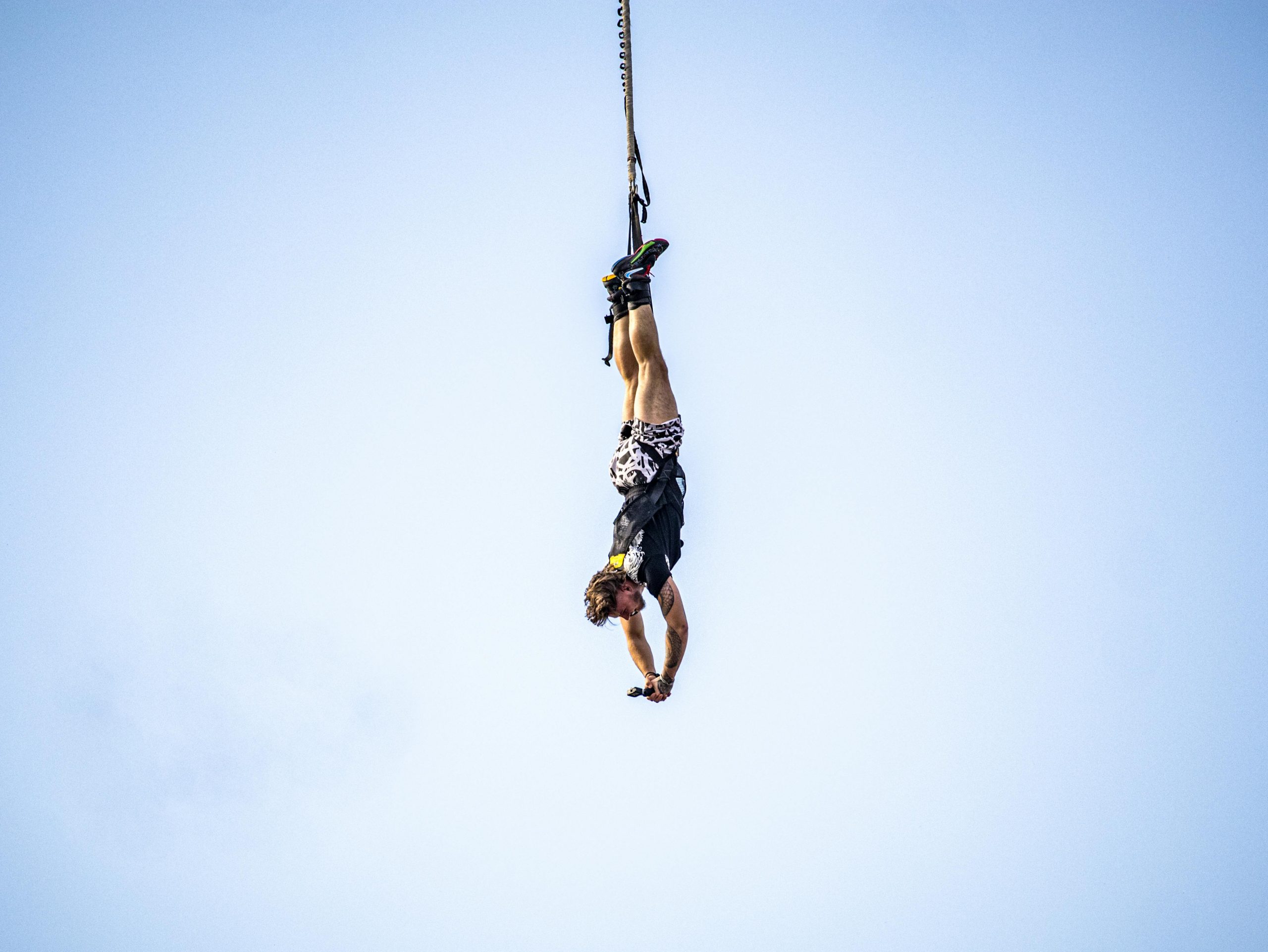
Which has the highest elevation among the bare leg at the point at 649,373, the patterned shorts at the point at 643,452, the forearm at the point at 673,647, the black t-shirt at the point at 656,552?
the bare leg at the point at 649,373

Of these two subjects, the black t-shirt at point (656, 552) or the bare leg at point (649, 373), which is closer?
the black t-shirt at point (656, 552)

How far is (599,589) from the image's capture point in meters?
11.7

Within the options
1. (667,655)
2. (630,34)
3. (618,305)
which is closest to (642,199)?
(618,305)

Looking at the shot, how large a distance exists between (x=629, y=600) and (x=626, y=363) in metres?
2.52

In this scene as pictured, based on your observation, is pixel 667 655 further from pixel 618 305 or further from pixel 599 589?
pixel 618 305

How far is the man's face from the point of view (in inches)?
460

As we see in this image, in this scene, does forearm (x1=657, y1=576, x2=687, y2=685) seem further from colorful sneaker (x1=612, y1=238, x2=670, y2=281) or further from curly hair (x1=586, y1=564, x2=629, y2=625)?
colorful sneaker (x1=612, y1=238, x2=670, y2=281)

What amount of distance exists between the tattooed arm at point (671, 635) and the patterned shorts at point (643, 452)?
1.12m

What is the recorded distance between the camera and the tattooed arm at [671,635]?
11.9m

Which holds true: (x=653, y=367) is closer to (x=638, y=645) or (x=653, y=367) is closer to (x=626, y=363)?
(x=626, y=363)

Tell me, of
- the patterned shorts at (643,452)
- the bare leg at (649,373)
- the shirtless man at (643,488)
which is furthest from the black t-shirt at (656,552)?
the bare leg at (649,373)

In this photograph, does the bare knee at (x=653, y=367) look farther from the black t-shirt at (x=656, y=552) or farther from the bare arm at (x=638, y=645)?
the bare arm at (x=638, y=645)

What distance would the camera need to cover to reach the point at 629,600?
1171 cm

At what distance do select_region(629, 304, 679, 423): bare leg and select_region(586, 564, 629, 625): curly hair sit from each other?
1733 mm
